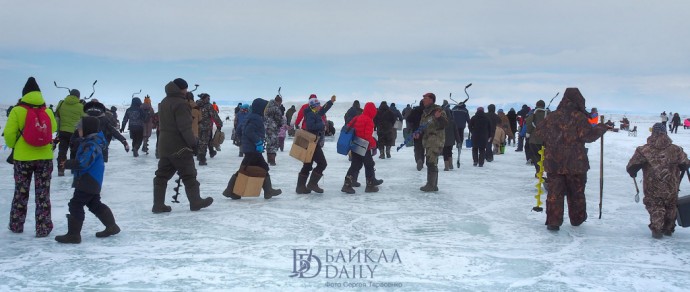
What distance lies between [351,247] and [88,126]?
9.79 ft

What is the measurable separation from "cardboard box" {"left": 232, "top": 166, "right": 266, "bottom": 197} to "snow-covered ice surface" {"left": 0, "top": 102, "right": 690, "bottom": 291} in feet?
0.76

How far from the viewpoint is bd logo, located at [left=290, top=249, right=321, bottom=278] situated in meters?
5.08

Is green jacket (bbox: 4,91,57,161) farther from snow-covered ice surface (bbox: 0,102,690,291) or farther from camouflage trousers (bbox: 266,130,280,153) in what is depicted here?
camouflage trousers (bbox: 266,130,280,153)

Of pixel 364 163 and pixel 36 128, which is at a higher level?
pixel 36 128

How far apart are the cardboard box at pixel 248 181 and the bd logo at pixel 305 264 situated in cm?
303

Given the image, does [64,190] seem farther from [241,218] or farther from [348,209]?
[348,209]

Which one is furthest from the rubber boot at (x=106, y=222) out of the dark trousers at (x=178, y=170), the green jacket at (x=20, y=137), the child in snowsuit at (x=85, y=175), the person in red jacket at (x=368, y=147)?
the person in red jacket at (x=368, y=147)

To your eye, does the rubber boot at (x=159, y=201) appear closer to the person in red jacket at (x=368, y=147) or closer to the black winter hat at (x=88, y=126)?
the black winter hat at (x=88, y=126)

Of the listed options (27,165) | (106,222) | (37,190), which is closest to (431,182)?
(106,222)

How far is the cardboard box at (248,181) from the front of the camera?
873 cm

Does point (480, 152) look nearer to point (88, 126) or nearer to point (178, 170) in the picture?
point (178, 170)

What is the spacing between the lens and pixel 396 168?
14.2 meters

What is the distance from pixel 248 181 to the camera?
344 inches

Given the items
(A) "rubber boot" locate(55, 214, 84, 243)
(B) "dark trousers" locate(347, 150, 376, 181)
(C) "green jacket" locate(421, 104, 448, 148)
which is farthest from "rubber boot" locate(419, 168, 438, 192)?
(A) "rubber boot" locate(55, 214, 84, 243)
